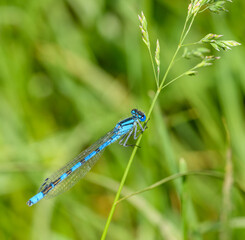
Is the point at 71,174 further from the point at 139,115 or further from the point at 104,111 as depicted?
the point at 104,111

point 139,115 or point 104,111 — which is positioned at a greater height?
point 104,111

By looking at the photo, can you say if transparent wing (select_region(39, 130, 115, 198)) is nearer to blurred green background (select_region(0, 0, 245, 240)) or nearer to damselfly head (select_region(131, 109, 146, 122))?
blurred green background (select_region(0, 0, 245, 240))

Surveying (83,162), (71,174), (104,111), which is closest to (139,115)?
(83,162)

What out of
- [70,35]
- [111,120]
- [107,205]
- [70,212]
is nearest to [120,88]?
[111,120]

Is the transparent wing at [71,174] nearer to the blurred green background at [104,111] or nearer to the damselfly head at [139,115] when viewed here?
the blurred green background at [104,111]

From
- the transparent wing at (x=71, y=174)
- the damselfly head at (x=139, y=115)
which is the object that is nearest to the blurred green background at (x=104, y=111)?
the transparent wing at (x=71, y=174)

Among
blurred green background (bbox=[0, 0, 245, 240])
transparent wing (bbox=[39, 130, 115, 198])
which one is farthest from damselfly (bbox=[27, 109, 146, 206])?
blurred green background (bbox=[0, 0, 245, 240])
